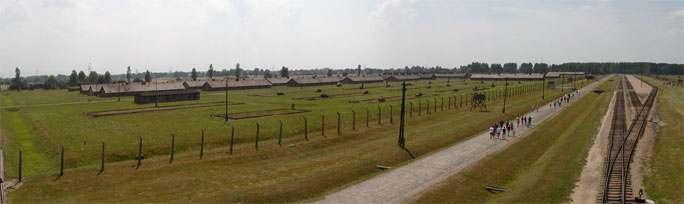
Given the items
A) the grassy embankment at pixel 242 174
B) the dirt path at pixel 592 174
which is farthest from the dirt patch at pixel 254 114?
the dirt path at pixel 592 174

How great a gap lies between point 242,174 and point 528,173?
2209 cm

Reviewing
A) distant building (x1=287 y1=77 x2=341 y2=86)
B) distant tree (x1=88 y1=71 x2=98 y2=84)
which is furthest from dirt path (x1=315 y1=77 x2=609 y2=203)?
distant tree (x1=88 y1=71 x2=98 y2=84)

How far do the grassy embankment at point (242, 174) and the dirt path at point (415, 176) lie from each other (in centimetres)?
155

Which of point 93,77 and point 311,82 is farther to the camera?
point 93,77

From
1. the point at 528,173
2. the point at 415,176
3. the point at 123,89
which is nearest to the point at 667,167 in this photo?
the point at 528,173

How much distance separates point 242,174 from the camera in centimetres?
3259

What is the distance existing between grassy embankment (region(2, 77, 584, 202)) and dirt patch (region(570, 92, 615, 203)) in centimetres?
1305

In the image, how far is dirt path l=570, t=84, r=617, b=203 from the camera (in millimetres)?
27330

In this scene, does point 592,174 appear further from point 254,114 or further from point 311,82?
point 311,82

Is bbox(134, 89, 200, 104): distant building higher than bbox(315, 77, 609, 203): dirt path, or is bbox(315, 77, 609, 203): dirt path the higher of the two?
bbox(134, 89, 200, 104): distant building

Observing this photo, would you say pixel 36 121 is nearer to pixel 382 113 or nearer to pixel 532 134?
pixel 382 113

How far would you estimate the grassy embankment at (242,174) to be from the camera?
89.8 ft

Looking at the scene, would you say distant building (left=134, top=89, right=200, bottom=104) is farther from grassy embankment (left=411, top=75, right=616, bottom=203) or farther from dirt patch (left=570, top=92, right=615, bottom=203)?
dirt patch (left=570, top=92, right=615, bottom=203)

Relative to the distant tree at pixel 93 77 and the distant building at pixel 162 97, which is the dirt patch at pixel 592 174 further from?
the distant tree at pixel 93 77
